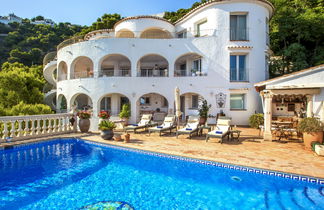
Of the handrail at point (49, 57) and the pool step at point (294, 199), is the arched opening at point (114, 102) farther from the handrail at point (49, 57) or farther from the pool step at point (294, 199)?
the pool step at point (294, 199)

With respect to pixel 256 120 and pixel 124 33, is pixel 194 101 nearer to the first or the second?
pixel 256 120

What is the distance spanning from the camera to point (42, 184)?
5402 millimetres

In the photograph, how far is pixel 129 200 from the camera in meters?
4.61

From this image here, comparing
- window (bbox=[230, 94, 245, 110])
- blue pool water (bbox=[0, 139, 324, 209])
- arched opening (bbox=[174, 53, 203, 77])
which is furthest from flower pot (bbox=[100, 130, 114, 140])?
window (bbox=[230, 94, 245, 110])

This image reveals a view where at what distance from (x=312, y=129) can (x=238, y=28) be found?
11692 mm

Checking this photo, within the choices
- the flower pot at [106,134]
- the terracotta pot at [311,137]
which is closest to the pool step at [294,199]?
the terracotta pot at [311,137]

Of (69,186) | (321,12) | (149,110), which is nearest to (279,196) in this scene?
(69,186)

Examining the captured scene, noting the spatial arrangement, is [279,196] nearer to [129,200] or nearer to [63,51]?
[129,200]

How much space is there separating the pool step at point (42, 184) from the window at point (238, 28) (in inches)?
605

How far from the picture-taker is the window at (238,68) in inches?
632

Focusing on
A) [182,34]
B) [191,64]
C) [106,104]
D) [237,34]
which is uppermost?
[182,34]

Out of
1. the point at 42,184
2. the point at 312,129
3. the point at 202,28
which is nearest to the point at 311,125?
the point at 312,129

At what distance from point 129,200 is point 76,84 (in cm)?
1641

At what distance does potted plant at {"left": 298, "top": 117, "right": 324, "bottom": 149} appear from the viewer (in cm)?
739
